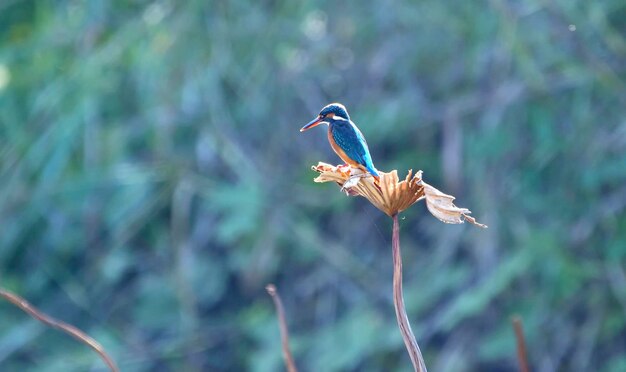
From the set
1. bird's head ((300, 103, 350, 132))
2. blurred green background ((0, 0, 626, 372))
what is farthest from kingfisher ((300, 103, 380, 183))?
blurred green background ((0, 0, 626, 372))

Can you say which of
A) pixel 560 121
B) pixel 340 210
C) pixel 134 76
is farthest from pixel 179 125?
pixel 560 121

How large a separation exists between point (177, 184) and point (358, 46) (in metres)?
1.13

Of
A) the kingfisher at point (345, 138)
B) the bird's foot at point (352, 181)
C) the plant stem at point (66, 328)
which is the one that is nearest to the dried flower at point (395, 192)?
the bird's foot at point (352, 181)

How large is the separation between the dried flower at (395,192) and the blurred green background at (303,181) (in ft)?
9.87

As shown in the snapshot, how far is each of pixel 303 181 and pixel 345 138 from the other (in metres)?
2.77

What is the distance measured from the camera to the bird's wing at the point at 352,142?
172 centimetres

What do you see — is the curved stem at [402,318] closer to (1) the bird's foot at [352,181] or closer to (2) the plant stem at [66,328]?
(1) the bird's foot at [352,181]

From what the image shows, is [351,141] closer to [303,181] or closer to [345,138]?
[345,138]

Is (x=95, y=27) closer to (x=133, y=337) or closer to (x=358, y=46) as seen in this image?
(x=358, y=46)

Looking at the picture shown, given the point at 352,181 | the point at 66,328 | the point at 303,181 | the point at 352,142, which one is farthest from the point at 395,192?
the point at 303,181

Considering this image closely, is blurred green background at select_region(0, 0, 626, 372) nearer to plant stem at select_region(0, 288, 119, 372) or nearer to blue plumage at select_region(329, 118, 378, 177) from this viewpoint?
blue plumage at select_region(329, 118, 378, 177)

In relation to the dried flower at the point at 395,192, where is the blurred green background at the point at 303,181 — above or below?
above

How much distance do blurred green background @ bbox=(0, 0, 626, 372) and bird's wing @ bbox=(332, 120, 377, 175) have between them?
2308 mm

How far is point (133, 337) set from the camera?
5.12 m
